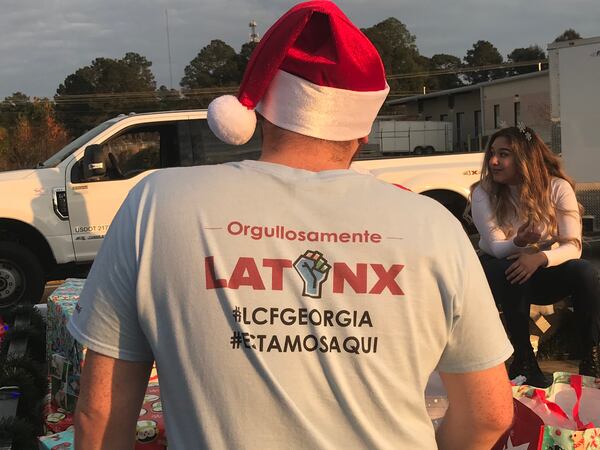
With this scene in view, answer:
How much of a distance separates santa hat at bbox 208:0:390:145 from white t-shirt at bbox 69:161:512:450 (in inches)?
5.6

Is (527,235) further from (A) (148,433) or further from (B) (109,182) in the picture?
(B) (109,182)

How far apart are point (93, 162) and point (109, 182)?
1.11 ft

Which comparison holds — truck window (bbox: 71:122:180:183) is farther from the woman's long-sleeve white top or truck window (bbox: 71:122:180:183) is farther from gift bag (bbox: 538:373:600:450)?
gift bag (bbox: 538:373:600:450)

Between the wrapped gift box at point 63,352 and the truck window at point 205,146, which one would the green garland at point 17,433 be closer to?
the wrapped gift box at point 63,352

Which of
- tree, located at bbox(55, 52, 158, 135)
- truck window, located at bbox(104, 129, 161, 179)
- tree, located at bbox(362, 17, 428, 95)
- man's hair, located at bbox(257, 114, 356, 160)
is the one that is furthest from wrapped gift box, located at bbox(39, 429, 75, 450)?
tree, located at bbox(362, 17, 428, 95)

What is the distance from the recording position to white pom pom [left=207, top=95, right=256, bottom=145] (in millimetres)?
1331

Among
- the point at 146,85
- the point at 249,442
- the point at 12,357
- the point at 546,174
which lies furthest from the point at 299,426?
the point at 146,85

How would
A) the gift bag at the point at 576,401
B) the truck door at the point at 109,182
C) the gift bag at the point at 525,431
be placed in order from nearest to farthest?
the gift bag at the point at 525,431 → the gift bag at the point at 576,401 → the truck door at the point at 109,182

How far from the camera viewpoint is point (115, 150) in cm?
738

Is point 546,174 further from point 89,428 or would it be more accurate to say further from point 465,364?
point 89,428

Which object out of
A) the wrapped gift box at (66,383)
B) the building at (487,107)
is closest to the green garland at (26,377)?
the wrapped gift box at (66,383)

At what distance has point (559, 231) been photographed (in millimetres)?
4172

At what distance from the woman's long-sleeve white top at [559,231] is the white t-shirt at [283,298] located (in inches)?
123

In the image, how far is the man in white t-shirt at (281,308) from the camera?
110 centimetres
